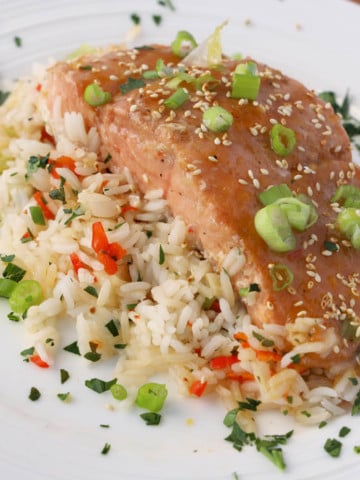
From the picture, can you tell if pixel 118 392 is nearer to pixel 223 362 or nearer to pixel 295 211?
pixel 223 362

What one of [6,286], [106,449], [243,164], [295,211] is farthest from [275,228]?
[6,286]

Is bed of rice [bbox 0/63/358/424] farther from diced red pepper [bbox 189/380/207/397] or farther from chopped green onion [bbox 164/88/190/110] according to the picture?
chopped green onion [bbox 164/88/190/110]

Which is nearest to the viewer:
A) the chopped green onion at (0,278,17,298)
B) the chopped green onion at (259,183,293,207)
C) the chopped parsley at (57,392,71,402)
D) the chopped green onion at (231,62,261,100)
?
the chopped parsley at (57,392,71,402)

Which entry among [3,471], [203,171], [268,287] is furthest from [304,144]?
[3,471]

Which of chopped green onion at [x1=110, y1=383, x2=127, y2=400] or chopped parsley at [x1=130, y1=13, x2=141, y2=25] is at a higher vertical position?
chopped parsley at [x1=130, y1=13, x2=141, y2=25]

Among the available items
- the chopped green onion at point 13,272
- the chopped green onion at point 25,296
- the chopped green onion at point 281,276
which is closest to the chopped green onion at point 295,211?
the chopped green onion at point 281,276

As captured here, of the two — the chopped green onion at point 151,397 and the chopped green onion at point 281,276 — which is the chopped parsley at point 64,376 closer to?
the chopped green onion at point 151,397

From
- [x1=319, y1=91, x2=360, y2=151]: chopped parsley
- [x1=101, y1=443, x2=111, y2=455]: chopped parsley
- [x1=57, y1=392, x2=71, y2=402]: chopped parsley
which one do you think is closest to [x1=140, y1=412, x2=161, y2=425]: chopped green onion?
[x1=101, y1=443, x2=111, y2=455]: chopped parsley

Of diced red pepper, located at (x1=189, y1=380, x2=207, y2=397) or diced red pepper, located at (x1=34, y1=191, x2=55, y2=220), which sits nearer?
diced red pepper, located at (x1=189, y1=380, x2=207, y2=397)
